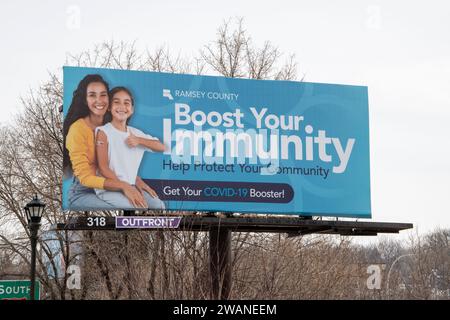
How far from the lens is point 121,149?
20938 mm

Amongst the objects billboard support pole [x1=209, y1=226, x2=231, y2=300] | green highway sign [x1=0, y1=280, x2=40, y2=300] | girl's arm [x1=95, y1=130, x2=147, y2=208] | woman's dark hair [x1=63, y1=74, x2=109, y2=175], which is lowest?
green highway sign [x1=0, y1=280, x2=40, y2=300]

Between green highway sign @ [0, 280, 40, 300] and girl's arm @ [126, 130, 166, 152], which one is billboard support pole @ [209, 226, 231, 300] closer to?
girl's arm @ [126, 130, 166, 152]

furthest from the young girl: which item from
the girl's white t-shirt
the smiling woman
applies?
the smiling woman

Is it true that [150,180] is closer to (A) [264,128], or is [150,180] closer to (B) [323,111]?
(A) [264,128]

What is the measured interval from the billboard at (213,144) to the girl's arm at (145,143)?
0.09 ft

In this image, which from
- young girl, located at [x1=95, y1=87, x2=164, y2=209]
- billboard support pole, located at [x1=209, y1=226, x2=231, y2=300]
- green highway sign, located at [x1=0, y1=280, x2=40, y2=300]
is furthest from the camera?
green highway sign, located at [x1=0, y1=280, x2=40, y2=300]

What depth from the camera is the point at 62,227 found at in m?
20.1

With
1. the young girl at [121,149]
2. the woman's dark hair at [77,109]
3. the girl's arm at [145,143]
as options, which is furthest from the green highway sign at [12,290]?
the girl's arm at [145,143]

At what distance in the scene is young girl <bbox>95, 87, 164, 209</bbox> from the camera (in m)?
20.7

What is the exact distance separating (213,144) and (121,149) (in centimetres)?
228

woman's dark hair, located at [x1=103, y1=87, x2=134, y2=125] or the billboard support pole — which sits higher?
woman's dark hair, located at [x1=103, y1=87, x2=134, y2=125]

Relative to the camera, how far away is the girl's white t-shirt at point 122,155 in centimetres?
2083

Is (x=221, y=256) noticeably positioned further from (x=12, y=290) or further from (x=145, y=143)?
(x=12, y=290)

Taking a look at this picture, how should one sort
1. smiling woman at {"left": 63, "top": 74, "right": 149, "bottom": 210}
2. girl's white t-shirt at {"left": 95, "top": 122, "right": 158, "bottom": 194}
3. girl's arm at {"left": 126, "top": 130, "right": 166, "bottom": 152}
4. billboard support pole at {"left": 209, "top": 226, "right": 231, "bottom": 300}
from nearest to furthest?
billboard support pole at {"left": 209, "top": 226, "right": 231, "bottom": 300}, smiling woman at {"left": 63, "top": 74, "right": 149, "bottom": 210}, girl's white t-shirt at {"left": 95, "top": 122, "right": 158, "bottom": 194}, girl's arm at {"left": 126, "top": 130, "right": 166, "bottom": 152}
